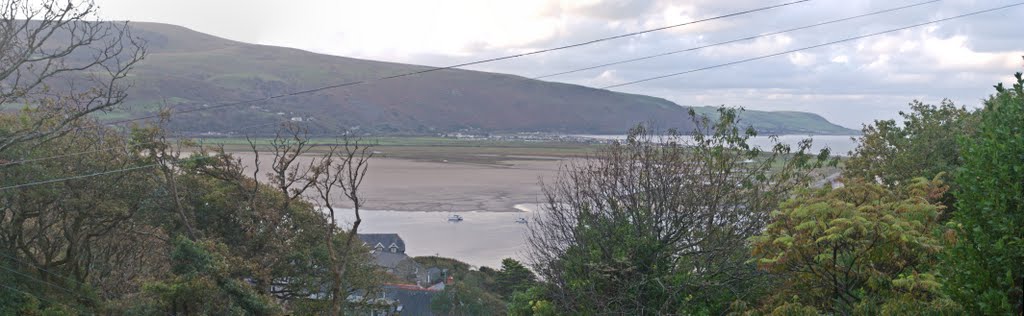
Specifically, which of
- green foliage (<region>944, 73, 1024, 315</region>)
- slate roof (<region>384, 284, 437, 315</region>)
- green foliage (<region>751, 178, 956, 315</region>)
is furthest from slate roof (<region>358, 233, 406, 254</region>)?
green foliage (<region>944, 73, 1024, 315</region>)

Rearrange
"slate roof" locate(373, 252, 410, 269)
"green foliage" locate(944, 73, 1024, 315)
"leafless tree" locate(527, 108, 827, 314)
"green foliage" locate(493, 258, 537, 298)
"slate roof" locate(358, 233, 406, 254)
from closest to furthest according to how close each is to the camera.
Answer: "green foliage" locate(944, 73, 1024, 315), "leafless tree" locate(527, 108, 827, 314), "green foliage" locate(493, 258, 537, 298), "slate roof" locate(373, 252, 410, 269), "slate roof" locate(358, 233, 406, 254)

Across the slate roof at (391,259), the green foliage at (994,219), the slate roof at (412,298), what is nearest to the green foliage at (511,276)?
the slate roof at (412,298)

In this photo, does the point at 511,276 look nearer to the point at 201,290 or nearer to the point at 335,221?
the point at 335,221

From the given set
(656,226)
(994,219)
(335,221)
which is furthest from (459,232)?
(994,219)

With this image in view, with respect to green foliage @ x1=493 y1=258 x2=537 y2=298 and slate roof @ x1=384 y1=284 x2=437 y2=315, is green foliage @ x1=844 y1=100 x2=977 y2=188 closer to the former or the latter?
green foliage @ x1=493 y1=258 x2=537 y2=298

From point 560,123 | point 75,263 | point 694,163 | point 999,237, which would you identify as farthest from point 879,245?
point 560,123

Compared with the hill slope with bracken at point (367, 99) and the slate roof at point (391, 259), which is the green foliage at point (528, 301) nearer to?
the slate roof at point (391, 259)
